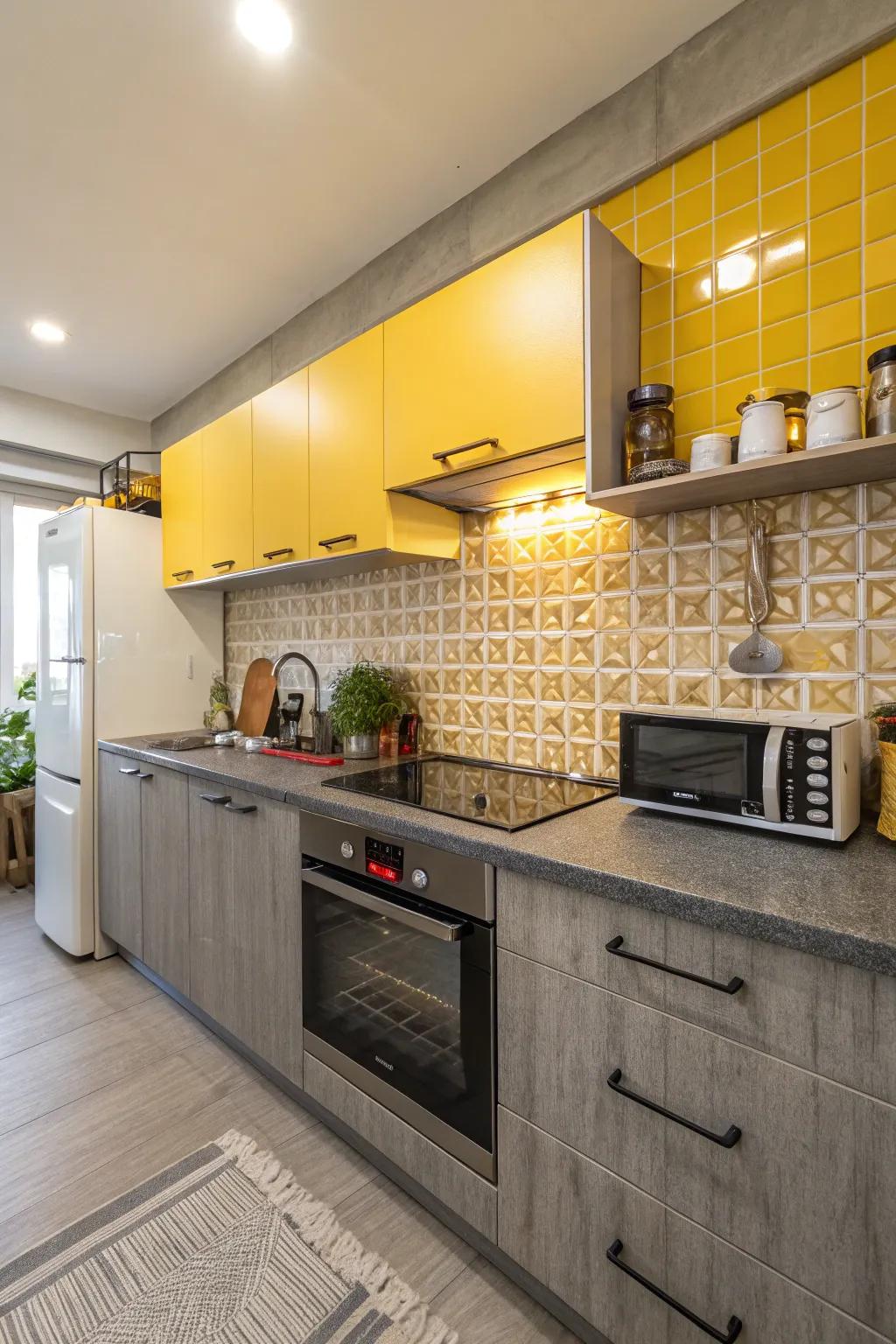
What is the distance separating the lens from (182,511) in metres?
2.84

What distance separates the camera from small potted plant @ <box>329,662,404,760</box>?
7.13ft

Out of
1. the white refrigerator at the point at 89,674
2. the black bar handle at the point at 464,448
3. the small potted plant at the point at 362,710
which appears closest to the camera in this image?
the black bar handle at the point at 464,448

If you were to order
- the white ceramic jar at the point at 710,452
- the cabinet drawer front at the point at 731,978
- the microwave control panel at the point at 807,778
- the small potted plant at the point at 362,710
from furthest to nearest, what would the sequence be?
the small potted plant at the point at 362,710 < the white ceramic jar at the point at 710,452 < the microwave control panel at the point at 807,778 < the cabinet drawer front at the point at 731,978

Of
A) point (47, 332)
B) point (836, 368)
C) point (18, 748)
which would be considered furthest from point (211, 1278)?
point (47, 332)

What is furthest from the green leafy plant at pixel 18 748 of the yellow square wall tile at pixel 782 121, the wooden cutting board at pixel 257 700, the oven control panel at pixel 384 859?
the yellow square wall tile at pixel 782 121

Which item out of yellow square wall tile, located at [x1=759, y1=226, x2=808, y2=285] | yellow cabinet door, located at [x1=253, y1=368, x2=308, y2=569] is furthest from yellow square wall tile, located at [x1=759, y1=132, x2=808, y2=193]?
yellow cabinet door, located at [x1=253, y1=368, x2=308, y2=569]

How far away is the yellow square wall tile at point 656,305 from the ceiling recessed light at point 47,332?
249 cm

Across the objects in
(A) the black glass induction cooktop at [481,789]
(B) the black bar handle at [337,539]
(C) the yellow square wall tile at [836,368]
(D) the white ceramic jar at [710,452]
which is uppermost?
(C) the yellow square wall tile at [836,368]

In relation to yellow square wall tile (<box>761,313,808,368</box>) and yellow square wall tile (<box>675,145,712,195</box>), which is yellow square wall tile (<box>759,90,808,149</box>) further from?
yellow square wall tile (<box>761,313,808,368</box>)

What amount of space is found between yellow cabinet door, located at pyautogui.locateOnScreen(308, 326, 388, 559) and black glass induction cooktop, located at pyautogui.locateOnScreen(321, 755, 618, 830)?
2.24 ft

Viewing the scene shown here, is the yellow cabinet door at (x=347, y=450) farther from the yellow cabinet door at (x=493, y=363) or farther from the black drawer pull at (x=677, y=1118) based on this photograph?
the black drawer pull at (x=677, y=1118)

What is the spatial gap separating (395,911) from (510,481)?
1127mm

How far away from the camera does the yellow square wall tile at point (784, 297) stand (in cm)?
137

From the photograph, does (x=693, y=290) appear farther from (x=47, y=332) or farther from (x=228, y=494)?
(x=47, y=332)
